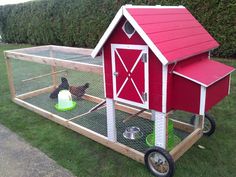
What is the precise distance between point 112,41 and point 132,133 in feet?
4.49

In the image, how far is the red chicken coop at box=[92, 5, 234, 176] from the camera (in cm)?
254

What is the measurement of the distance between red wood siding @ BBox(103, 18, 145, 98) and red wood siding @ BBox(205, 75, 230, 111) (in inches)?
33.4

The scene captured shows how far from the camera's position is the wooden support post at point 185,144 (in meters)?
2.99

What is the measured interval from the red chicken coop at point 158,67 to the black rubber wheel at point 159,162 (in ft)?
0.06

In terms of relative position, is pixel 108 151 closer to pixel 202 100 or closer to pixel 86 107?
pixel 202 100

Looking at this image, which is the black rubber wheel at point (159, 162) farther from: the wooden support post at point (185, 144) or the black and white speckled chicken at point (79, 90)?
the black and white speckled chicken at point (79, 90)

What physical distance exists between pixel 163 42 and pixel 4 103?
3957 mm

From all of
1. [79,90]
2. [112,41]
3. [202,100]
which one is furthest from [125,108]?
[202,100]

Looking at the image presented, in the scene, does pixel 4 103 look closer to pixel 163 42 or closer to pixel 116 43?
pixel 116 43

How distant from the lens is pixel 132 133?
358 cm

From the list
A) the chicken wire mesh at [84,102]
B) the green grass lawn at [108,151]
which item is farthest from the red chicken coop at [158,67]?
the chicken wire mesh at [84,102]

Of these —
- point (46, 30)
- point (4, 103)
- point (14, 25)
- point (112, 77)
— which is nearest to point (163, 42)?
point (112, 77)

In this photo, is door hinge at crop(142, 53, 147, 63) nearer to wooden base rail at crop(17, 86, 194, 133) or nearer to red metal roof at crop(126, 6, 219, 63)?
red metal roof at crop(126, 6, 219, 63)

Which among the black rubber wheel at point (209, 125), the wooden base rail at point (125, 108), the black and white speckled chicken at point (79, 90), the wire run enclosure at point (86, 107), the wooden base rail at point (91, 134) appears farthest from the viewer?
the black and white speckled chicken at point (79, 90)
